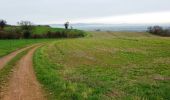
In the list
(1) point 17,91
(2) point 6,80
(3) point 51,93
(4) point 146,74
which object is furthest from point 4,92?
(4) point 146,74

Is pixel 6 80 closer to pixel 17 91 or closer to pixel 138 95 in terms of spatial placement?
pixel 17 91

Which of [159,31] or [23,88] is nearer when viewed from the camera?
[23,88]

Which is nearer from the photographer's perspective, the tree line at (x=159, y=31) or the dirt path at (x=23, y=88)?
the dirt path at (x=23, y=88)

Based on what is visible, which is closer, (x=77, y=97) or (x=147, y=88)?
(x=77, y=97)

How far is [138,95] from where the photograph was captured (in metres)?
13.9

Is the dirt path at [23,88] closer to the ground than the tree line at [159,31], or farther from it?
farther from it

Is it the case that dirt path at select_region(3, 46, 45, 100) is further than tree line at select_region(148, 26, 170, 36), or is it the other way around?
tree line at select_region(148, 26, 170, 36)

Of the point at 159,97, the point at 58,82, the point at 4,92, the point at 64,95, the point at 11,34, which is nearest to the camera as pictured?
the point at 159,97

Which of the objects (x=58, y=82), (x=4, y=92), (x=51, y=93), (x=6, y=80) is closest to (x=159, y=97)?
(x=51, y=93)

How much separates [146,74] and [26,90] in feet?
28.0

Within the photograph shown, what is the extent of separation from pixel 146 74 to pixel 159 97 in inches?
299

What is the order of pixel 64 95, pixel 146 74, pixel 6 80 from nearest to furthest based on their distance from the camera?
pixel 64 95 < pixel 6 80 < pixel 146 74

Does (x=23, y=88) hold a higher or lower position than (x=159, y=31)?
higher

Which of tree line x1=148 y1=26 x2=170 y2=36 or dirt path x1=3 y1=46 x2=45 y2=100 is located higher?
dirt path x1=3 y1=46 x2=45 y2=100
